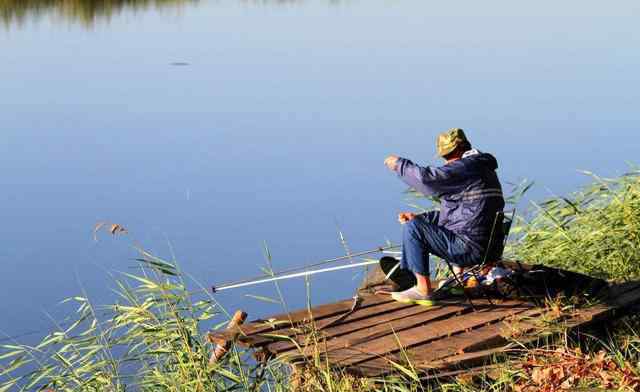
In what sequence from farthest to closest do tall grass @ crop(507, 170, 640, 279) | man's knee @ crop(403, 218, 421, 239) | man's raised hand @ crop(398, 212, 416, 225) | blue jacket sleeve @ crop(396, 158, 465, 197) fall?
tall grass @ crop(507, 170, 640, 279), man's raised hand @ crop(398, 212, 416, 225), man's knee @ crop(403, 218, 421, 239), blue jacket sleeve @ crop(396, 158, 465, 197)

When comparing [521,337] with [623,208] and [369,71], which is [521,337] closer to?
[623,208]

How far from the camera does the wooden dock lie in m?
6.37

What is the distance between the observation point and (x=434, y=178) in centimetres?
730

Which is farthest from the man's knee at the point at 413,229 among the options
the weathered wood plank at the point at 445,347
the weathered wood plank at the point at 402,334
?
the weathered wood plank at the point at 445,347

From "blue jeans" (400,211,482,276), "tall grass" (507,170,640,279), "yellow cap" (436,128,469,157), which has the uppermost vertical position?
"yellow cap" (436,128,469,157)

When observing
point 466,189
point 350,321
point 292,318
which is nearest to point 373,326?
point 350,321

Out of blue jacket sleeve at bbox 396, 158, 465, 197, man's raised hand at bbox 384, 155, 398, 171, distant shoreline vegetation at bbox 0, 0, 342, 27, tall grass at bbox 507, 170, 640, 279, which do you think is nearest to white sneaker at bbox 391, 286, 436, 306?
blue jacket sleeve at bbox 396, 158, 465, 197

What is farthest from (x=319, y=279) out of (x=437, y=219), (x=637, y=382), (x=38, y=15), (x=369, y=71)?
(x=38, y=15)

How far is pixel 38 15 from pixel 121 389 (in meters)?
18.4

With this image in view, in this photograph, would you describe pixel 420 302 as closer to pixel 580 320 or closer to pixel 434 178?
pixel 434 178

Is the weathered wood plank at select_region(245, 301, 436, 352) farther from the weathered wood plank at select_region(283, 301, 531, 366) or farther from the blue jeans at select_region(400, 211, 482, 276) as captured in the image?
the blue jeans at select_region(400, 211, 482, 276)

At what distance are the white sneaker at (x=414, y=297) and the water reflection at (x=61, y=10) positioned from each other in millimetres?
17508

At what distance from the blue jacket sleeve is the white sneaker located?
56 centimetres

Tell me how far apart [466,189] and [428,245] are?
0.37m
